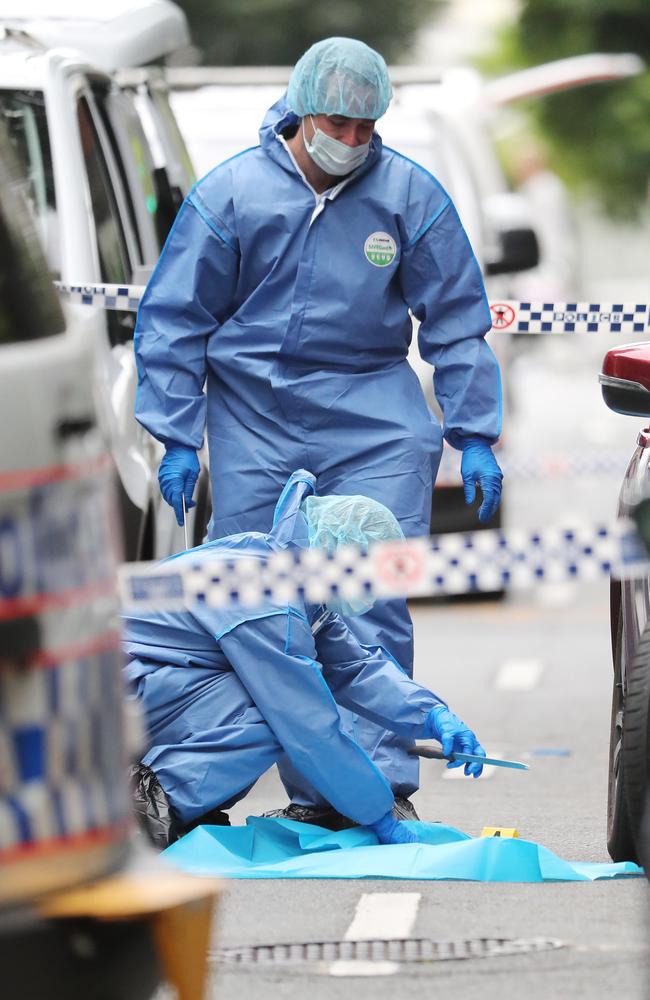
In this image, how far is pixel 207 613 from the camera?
5.75 metres

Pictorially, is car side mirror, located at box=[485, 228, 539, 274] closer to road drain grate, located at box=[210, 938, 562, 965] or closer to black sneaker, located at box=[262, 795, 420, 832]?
black sneaker, located at box=[262, 795, 420, 832]

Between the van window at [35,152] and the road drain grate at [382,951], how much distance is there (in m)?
3.12

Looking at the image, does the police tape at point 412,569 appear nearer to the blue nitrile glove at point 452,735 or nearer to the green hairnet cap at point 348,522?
the green hairnet cap at point 348,522

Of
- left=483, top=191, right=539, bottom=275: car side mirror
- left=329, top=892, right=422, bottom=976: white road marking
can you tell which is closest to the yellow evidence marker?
left=329, top=892, right=422, bottom=976: white road marking

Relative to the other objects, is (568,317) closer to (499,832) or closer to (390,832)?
(499,832)

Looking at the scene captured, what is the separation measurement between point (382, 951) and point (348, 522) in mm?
1396

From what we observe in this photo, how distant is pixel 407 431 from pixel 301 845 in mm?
1337

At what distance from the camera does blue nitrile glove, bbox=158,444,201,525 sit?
260 inches

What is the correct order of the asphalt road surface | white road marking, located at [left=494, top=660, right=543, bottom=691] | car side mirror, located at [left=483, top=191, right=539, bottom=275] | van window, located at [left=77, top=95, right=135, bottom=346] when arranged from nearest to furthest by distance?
1. the asphalt road surface
2. van window, located at [left=77, top=95, right=135, bottom=346]
3. white road marking, located at [left=494, top=660, right=543, bottom=691]
4. car side mirror, located at [left=483, top=191, right=539, bottom=275]

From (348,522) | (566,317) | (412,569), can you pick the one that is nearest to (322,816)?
(348,522)

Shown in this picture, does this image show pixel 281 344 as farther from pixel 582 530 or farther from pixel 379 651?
pixel 582 530

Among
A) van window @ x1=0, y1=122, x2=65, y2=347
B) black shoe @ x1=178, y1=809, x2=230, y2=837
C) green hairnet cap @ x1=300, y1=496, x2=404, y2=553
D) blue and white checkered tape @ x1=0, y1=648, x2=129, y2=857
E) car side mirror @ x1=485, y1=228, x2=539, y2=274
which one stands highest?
car side mirror @ x1=485, y1=228, x2=539, y2=274

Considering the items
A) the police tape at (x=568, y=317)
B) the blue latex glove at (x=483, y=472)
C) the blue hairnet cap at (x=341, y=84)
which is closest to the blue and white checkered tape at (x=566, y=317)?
the police tape at (x=568, y=317)

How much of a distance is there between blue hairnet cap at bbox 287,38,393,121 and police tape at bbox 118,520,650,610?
1.44 meters
